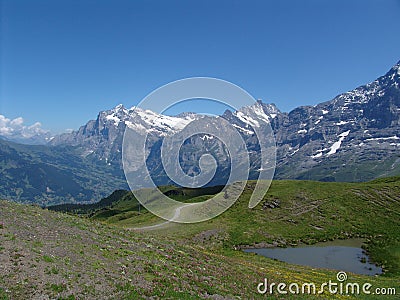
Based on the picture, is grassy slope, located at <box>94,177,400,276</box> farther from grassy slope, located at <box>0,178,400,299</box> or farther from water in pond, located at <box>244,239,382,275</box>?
water in pond, located at <box>244,239,382,275</box>

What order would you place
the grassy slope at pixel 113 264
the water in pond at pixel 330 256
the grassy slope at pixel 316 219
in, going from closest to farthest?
the grassy slope at pixel 113 264, the water in pond at pixel 330 256, the grassy slope at pixel 316 219

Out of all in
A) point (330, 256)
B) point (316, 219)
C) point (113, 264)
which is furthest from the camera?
point (316, 219)

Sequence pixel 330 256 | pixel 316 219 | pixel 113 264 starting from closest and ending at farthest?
1. pixel 113 264
2. pixel 330 256
3. pixel 316 219

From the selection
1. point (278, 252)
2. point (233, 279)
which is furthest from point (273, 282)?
point (278, 252)

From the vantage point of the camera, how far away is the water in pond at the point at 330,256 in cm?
6063

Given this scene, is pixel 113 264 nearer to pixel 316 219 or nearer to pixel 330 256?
pixel 330 256

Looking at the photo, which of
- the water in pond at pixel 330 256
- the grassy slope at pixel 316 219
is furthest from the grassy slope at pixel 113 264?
the water in pond at pixel 330 256

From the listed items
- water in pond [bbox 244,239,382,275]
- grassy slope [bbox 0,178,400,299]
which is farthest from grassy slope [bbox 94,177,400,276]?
water in pond [bbox 244,239,382,275]

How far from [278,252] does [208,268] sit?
40.7 m

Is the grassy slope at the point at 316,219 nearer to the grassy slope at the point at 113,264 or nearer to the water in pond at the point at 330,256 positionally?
the grassy slope at the point at 113,264

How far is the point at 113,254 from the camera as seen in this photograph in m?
31.2

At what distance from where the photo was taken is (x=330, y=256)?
68500 millimetres

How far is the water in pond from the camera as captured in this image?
199ft

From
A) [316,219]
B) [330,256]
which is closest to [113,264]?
[330,256]
